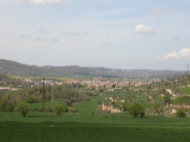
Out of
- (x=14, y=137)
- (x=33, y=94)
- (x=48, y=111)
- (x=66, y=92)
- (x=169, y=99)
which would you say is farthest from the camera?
(x=66, y=92)

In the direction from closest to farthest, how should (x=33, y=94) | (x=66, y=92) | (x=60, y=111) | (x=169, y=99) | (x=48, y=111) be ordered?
(x=60, y=111) < (x=48, y=111) < (x=169, y=99) < (x=33, y=94) < (x=66, y=92)

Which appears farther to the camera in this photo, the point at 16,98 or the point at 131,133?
the point at 16,98

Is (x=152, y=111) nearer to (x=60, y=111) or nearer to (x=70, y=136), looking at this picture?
(x=60, y=111)

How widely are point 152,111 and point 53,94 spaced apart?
176 feet

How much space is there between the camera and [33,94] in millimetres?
159375

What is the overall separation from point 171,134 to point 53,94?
115 meters

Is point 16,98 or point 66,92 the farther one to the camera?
point 66,92

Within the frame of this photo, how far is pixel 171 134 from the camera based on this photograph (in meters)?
56.2

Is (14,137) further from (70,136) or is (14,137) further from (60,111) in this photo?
(60,111)

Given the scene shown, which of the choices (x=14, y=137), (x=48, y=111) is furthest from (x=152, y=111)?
(x=14, y=137)

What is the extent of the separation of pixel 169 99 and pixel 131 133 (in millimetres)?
84652

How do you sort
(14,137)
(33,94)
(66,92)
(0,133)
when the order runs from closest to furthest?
(14,137)
(0,133)
(33,94)
(66,92)

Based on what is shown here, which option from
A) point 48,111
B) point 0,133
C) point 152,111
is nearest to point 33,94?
point 48,111

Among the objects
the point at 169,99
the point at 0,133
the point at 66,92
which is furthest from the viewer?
the point at 66,92
